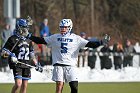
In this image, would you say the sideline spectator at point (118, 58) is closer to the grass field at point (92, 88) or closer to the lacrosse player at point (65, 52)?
the grass field at point (92, 88)

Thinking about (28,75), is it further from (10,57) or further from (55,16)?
(55,16)

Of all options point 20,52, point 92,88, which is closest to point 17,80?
point 20,52

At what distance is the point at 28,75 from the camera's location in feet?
45.0

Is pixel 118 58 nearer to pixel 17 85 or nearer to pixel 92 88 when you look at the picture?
pixel 92 88

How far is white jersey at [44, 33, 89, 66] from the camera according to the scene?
1302cm

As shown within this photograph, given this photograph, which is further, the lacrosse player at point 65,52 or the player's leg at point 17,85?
the player's leg at point 17,85

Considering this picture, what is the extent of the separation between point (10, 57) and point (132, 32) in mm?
28861

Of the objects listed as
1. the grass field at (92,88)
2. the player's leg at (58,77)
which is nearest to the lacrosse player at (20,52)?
the player's leg at (58,77)

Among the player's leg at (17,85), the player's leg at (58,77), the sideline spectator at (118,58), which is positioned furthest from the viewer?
the sideline spectator at (118,58)

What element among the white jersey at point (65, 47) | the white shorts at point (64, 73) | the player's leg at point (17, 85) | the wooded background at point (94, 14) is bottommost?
the player's leg at point (17, 85)

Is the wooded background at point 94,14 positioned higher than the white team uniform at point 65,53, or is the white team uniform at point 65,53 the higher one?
the wooded background at point 94,14

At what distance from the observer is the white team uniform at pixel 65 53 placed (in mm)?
12938

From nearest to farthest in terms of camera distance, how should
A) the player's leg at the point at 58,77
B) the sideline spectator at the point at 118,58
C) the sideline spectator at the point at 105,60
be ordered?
1. the player's leg at the point at 58,77
2. the sideline spectator at the point at 105,60
3. the sideline spectator at the point at 118,58

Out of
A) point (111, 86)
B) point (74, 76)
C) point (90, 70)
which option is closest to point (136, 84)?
point (111, 86)
